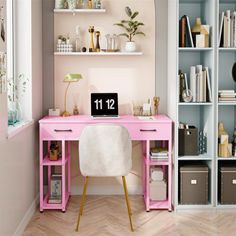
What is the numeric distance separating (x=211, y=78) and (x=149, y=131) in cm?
77

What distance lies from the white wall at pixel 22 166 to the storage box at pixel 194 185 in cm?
141

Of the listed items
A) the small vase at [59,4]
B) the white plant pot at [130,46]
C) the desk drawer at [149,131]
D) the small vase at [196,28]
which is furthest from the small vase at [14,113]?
the small vase at [196,28]

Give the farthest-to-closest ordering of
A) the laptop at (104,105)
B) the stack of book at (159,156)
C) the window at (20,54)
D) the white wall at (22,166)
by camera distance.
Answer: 1. the laptop at (104,105)
2. the stack of book at (159,156)
3. the window at (20,54)
4. the white wall at (22,166)

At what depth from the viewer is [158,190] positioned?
4.41m

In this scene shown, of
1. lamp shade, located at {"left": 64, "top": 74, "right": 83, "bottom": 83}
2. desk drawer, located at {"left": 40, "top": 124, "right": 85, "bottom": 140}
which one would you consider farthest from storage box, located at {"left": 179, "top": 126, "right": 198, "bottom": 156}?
lamp shade, located at {"left": 64, "top": 74, "right": 83, "bottom": 83}

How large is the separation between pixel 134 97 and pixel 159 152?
30.5 inches

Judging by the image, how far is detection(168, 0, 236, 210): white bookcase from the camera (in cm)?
419

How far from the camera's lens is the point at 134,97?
484 centimetres

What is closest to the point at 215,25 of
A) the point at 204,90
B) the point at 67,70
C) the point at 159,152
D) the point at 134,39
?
the point at 204,90

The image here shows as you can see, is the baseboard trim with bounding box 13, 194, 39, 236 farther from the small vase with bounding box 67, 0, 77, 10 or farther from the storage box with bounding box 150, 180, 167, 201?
the small vase with bounding box 67, 0, 77, 10

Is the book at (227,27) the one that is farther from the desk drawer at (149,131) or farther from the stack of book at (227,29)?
the desk drawer at (149,131)

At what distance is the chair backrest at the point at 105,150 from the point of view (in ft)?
12.0

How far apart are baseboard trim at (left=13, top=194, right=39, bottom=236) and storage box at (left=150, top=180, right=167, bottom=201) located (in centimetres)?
113

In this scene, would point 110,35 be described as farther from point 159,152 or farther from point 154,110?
point 159,152
